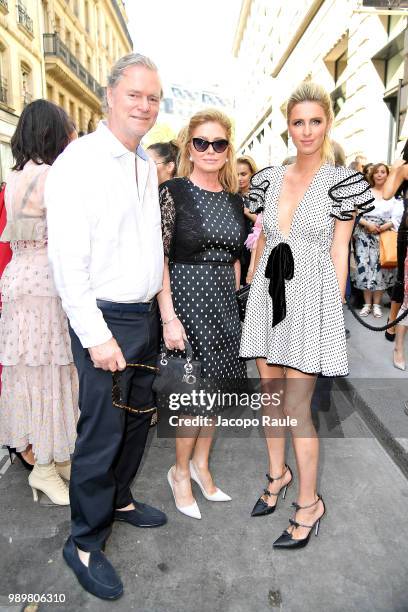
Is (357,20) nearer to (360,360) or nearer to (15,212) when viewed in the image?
(360,360)

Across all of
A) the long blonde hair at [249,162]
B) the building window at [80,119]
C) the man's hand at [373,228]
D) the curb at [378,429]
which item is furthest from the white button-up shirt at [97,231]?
the building window at [80,119]

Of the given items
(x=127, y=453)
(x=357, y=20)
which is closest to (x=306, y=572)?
(x=127, y=453)

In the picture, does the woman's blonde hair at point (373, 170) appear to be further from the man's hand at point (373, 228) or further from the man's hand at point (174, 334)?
the man's hand at point (174, 334)

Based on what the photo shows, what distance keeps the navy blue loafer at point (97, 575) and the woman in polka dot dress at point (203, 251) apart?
2.09 ft

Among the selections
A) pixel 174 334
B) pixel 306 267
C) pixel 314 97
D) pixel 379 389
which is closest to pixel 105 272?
pixel 174 334

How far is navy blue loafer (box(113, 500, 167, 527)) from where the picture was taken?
250cm

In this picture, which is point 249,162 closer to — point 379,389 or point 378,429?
point 379,389

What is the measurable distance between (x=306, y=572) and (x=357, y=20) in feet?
38.6

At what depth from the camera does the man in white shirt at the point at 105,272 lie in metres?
1.80

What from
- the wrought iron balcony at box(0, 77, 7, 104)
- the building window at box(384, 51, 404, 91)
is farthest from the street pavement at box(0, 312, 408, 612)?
the wrought iron balcony at box(0, 77, 7, 104)

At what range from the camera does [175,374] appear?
90.6 inches

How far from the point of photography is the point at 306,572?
2.17m

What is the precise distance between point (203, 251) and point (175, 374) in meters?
0.67

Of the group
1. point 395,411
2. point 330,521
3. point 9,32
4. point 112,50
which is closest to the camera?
point 330,521
